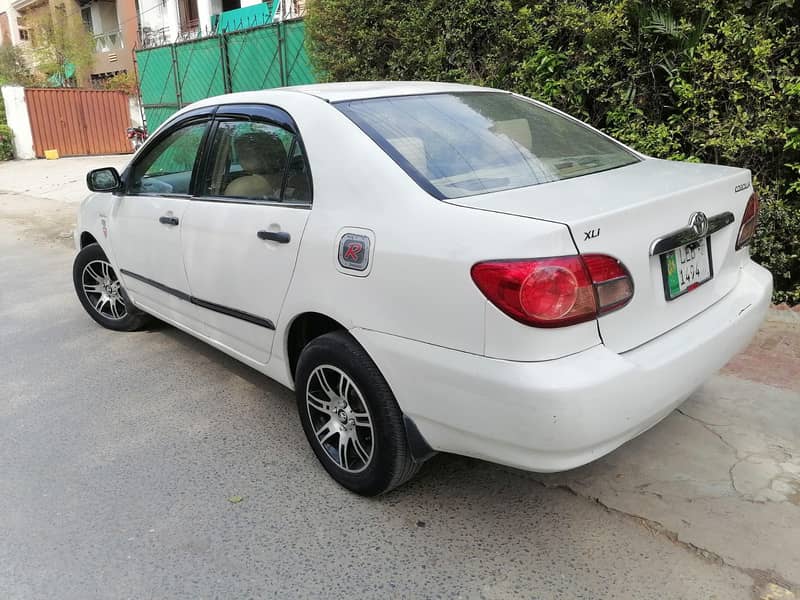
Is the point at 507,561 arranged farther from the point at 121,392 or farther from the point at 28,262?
the point at 28,262

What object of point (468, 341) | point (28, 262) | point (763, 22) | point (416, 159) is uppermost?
point (763, 22)

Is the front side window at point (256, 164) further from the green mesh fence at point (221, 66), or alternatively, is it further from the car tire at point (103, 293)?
the green mesh fence at point (221, 66)

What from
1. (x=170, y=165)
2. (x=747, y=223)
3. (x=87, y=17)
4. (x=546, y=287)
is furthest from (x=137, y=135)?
(x=546, y=287)

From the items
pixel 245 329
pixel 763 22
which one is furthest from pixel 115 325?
pixel 763 22

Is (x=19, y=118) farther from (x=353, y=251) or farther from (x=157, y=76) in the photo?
(x=353, y=251)

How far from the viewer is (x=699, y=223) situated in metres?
2.44

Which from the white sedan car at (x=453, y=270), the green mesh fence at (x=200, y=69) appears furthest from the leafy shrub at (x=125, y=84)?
the white sedan car at (x=453, y=270)

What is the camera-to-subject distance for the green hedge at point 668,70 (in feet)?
14.1

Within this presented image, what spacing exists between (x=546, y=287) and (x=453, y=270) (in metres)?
0.30

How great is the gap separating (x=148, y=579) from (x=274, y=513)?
542mm

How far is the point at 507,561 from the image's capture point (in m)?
2.42

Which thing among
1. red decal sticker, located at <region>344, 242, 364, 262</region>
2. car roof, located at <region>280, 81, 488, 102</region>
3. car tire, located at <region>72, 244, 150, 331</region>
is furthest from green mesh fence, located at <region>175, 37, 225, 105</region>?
red decal sticker, located at <region>344, 242, 364, 262</region>

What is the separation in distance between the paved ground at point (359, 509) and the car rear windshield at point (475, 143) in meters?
1.32

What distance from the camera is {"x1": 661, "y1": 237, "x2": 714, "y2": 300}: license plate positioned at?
2332mm
